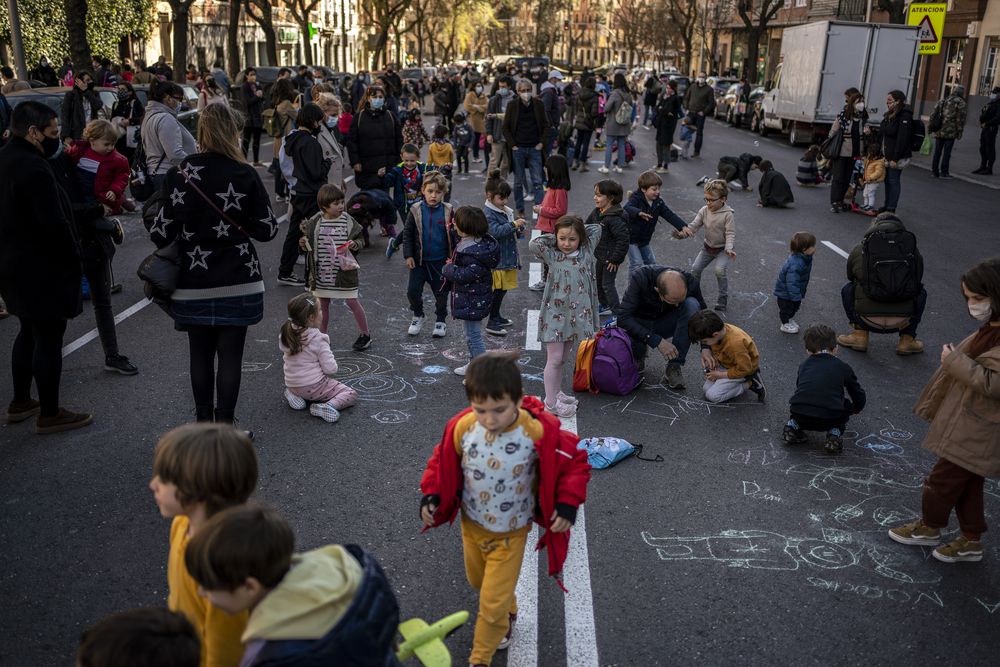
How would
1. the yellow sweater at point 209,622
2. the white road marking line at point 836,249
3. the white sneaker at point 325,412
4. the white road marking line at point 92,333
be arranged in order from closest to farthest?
the yellow sweater at point 209,622
the white sneaker at point 325,412
the white road marking line at point 92,333
the white road marking line at point 836,249

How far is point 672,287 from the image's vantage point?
20.9ft

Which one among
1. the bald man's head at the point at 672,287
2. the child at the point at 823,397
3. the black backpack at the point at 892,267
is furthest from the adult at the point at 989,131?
the child at the point at 823,397

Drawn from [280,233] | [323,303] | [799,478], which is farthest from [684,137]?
[799,478]

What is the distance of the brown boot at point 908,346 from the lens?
25.0 ft

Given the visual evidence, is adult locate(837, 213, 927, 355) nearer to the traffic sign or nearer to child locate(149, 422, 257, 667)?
child locate(149, 422, 257, 667)

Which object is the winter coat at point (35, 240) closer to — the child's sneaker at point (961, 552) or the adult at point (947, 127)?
the child's sneaker at point (961, 552)

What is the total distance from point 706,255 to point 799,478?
4121 millimetres

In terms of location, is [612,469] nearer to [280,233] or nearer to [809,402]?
[809,402]

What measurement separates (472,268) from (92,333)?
141 inches

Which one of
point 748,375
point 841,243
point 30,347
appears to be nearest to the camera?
point 30,347

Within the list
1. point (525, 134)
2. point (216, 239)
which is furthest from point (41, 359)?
point (525, 134)

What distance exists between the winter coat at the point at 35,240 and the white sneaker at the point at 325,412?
1.61 meters

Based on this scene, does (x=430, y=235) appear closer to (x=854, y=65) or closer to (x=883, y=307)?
(x=883, y=307)

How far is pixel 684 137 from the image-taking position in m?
21.9
